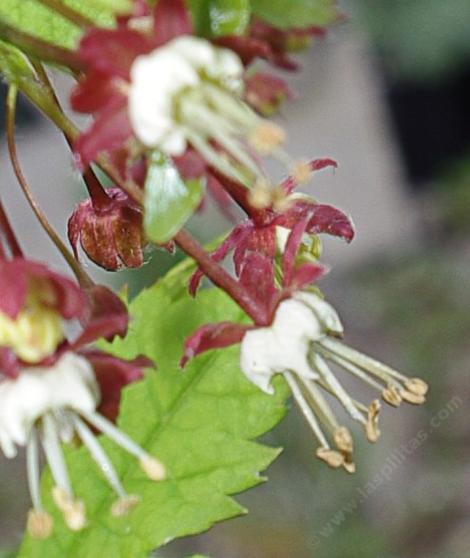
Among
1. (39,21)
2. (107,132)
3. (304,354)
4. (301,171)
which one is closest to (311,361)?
(304,354)

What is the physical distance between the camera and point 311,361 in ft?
2.89

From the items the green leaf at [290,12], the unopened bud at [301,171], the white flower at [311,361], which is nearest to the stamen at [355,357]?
the white flower at [311,361]

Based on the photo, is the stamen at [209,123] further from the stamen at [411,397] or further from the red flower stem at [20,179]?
the stamen at [411,397]

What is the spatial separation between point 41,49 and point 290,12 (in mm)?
154

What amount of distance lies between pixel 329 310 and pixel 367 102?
154 inches

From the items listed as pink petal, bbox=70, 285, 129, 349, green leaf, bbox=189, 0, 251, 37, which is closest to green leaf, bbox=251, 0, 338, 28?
green leaf, bbox=189, 0, 251, 37

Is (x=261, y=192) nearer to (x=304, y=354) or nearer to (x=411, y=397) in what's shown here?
(x=304, y=354)

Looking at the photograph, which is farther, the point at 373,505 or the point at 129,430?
the point at 373,505

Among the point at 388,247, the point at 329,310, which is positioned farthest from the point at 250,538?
the point at 329,310

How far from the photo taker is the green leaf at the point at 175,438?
1.04m

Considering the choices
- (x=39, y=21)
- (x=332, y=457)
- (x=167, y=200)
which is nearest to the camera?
(x=167, y=200)

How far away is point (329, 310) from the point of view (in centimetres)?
86

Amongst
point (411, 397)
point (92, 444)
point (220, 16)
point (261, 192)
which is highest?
point (220, 16)

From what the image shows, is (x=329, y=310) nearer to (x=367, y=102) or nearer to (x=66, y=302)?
(x=66, y=302)
